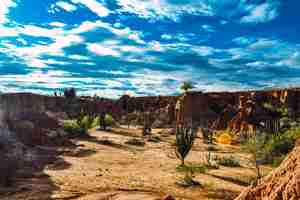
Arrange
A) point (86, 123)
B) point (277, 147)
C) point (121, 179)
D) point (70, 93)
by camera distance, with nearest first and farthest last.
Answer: point (121, 179), point (277, 147), point (86, 123), point (70, 93)

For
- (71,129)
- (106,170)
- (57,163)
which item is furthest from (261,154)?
(71,129)

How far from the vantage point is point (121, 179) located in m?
17.2

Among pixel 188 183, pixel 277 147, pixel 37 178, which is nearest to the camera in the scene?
pixel 188 183

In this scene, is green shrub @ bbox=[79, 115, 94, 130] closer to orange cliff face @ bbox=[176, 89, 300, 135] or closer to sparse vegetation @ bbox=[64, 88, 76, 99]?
orange cliff face @ bbox=[176, 89, 300, 135]

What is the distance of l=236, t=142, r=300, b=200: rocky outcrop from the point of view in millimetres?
4531

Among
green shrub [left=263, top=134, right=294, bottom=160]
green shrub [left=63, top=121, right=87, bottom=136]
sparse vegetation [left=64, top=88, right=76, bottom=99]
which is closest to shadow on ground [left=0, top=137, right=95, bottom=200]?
green shrub [left=263, top=134, right=294, bottom=160]

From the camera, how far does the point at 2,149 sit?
2070 cm

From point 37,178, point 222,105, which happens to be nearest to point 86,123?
point 37,178

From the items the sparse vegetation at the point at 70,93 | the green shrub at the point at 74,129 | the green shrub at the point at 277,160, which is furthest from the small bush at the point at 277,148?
the sparse vegetation at the point at 70,93

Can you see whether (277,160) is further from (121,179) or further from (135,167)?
(121,179)

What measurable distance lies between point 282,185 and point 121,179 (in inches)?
513

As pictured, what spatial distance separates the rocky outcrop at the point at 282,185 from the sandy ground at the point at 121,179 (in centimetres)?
602

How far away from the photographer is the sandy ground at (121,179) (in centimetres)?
1347

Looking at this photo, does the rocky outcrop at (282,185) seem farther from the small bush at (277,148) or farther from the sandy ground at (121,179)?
the small bush at (277,148)
